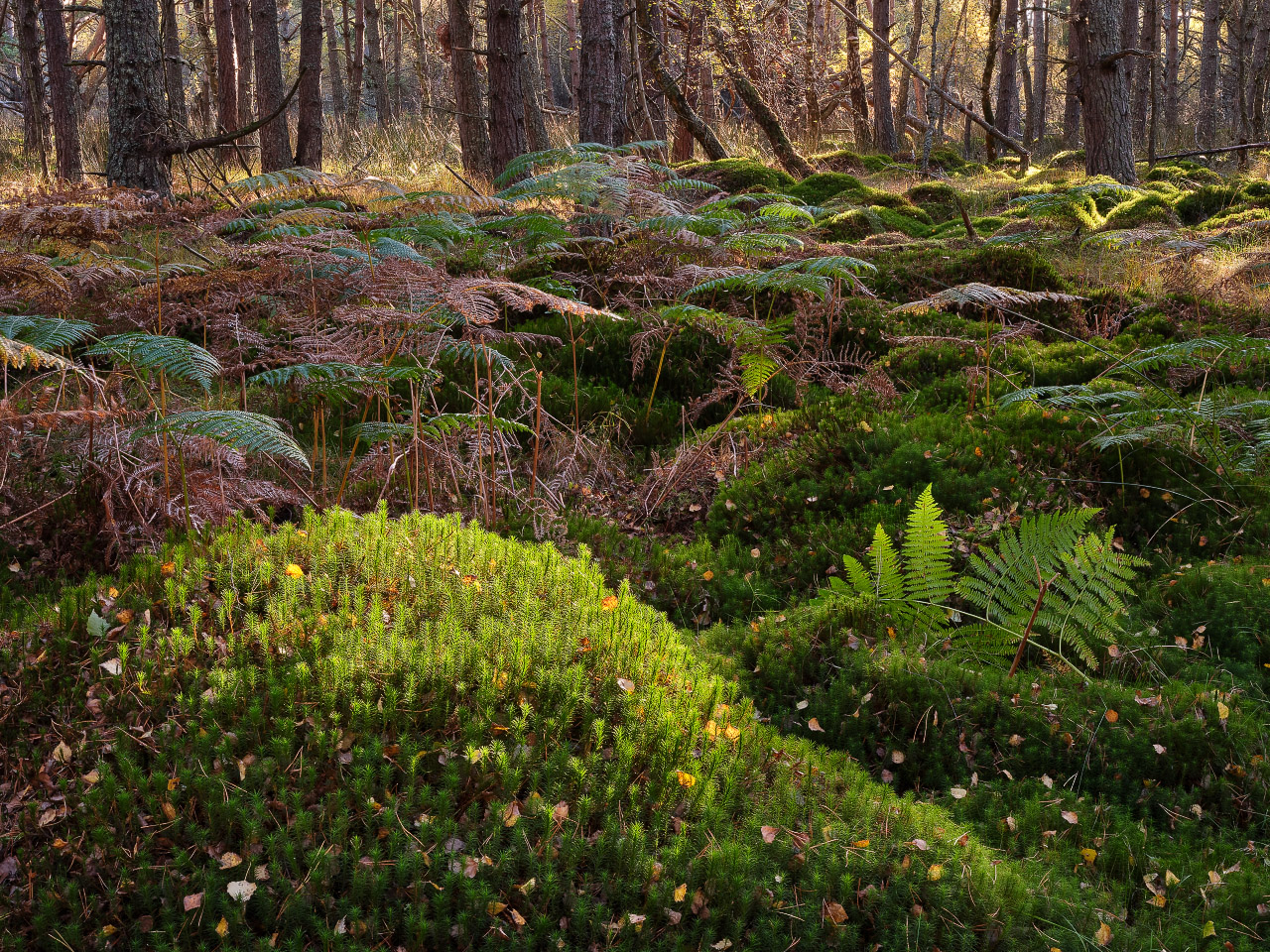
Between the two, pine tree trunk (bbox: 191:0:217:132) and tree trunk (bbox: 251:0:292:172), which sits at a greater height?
pine tree trunk (bbox: 191:0:217:132)

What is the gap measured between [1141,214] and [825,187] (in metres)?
4.27

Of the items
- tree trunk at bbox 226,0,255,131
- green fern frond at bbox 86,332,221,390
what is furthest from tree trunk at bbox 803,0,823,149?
green fern frond at bbox 86,332,221,390

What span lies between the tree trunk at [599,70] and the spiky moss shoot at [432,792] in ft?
27.7

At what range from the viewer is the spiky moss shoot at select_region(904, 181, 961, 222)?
1247cm

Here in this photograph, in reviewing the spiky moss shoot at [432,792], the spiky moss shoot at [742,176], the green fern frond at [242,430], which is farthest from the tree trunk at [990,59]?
the spiky moss shoot at [432,792]

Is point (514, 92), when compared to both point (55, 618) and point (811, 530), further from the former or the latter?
point (55, 618)

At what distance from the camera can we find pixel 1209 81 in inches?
1003

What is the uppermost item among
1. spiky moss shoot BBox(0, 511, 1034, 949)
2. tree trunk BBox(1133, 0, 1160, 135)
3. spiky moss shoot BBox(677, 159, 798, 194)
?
tree trunk BBox(1133, 0, 1160, 135)

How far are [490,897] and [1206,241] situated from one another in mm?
8897

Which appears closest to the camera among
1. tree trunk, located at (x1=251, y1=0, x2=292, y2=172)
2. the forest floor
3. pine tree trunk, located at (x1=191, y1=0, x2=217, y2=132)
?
the forest floor

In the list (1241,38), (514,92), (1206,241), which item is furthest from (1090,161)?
(1241,38)

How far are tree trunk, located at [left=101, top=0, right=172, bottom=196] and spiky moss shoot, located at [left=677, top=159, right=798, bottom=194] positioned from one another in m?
7.09

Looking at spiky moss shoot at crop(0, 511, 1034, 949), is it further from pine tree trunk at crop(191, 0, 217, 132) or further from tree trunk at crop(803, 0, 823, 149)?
tree trunk at crop(803, 0, 823, 149)

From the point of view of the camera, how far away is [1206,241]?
8.05 meters
